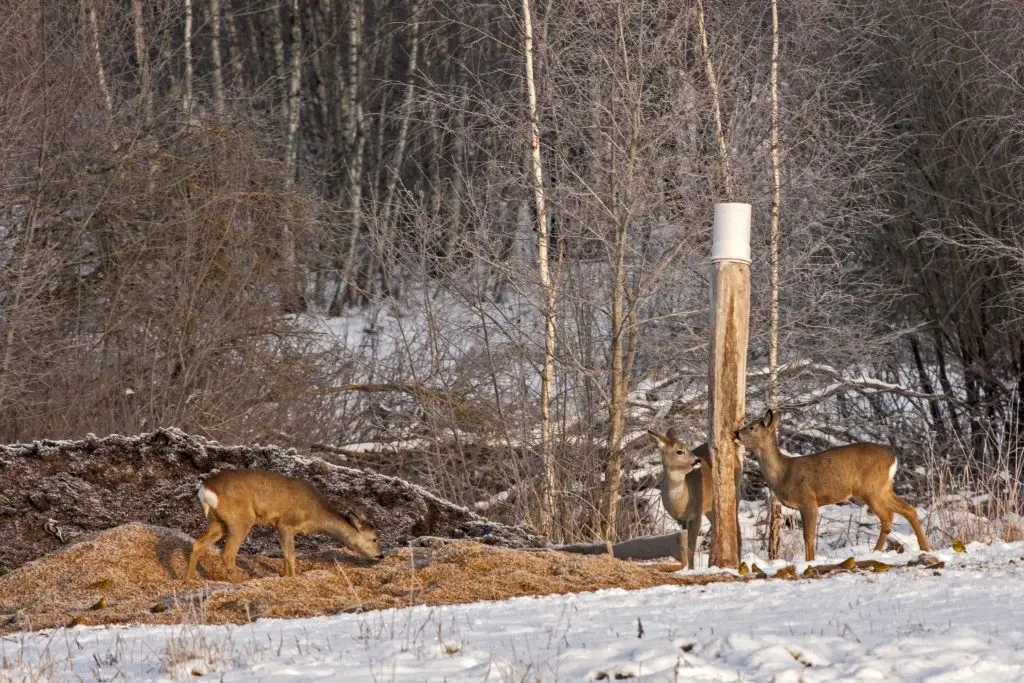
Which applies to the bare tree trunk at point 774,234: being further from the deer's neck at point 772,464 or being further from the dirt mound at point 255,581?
the dirt mound at point 255,581

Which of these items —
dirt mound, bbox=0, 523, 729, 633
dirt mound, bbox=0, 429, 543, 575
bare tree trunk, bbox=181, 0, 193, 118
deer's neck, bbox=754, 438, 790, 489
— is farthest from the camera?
bare tree trunk, bbox=181, 0, 193, 118

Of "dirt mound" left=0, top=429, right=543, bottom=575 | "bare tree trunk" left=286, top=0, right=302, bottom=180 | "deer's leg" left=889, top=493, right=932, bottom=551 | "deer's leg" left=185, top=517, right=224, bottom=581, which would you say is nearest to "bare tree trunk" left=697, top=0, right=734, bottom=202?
"deer's leg" left=889, top=493, right=932, bottom=551

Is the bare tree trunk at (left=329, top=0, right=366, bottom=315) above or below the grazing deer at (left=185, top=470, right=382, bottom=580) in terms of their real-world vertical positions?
above

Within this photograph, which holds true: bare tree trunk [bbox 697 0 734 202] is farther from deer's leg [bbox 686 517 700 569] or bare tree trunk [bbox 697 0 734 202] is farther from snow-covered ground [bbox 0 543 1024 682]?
snow-covered ground [bbox 0 543 1024 682]

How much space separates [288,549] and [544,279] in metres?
5.65

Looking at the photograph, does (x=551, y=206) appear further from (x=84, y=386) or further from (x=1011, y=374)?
(x=1011, y=374)

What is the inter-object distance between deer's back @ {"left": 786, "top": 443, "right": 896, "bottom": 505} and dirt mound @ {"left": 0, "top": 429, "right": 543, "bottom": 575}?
2.14 metres

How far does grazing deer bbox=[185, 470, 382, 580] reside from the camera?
966 centimetres

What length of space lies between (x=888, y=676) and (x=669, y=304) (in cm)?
1153

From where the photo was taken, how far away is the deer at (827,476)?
35.5 ft

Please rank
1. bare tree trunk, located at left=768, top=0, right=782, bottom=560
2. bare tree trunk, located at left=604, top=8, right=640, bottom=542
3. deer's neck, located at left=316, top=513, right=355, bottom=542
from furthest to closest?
bare tree trunk, located at left=768, top=0, right=782, bottom=560 → bare tree trunk, located at left=604, top=8, right=640, bottom=542 → deer's neck, located at left=316, top=513, right=355, bottom=542

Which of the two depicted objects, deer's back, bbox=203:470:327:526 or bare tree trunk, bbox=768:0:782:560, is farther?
bare tree trunk, bbox=768:0:782:560

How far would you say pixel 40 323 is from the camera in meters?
15.8

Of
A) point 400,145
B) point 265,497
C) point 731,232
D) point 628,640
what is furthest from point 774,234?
point 400,145
